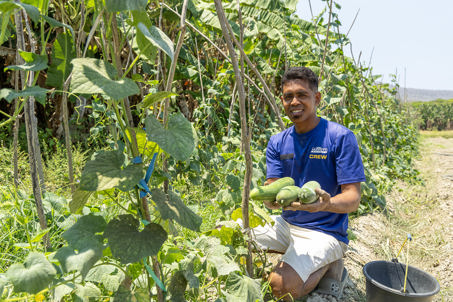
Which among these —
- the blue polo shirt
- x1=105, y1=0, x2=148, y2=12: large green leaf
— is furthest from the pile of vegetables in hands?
x1=105, y1=0, x2=148, y2=12: large green leaf

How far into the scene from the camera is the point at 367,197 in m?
3.64

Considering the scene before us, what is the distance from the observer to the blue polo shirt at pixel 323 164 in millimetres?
1965

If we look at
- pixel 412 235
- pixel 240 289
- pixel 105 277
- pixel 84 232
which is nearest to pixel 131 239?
pixel 84 232

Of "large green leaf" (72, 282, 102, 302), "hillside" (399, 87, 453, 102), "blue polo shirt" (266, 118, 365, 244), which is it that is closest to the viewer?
"large green leaf" (72, 282, 102, 302)

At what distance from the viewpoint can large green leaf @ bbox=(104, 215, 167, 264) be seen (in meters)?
0.98

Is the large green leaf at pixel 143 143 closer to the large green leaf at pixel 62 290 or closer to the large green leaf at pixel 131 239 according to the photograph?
the large green leaf at pixel 131 239

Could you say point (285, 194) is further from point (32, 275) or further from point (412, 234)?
point (412, 234)

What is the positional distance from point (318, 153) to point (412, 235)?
182 centimetres

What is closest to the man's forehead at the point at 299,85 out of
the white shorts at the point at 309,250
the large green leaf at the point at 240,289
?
the white shorts at the point at 309,250

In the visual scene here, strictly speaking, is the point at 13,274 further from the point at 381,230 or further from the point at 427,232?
the point at 427,232

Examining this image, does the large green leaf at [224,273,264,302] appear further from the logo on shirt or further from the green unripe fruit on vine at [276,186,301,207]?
the logo on shirt

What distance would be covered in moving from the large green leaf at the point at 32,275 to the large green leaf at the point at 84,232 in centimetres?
8

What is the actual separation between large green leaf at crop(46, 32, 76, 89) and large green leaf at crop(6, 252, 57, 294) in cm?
53

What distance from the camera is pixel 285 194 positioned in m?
1.56
